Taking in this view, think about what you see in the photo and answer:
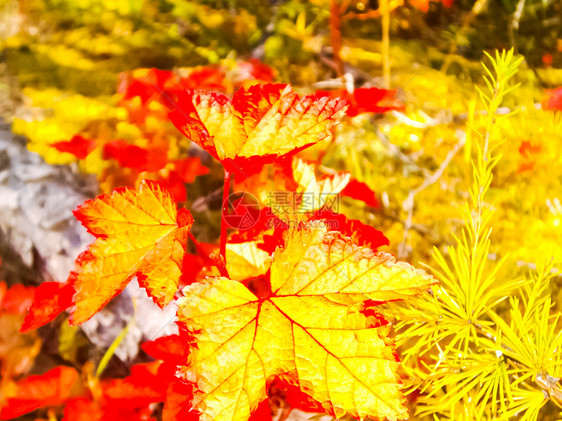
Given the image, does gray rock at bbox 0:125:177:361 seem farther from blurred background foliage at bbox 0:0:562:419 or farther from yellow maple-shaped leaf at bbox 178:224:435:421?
yellow maple-shaped leaf at bbox 178:224:435:421

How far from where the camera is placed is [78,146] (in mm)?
750

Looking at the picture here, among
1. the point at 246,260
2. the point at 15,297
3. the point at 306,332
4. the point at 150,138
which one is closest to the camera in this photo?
the point at 306,332

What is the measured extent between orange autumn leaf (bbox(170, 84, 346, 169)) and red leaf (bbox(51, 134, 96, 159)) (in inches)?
14.2

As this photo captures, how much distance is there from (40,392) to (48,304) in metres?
0.14

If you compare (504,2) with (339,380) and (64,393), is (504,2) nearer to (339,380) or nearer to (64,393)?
(339,380)

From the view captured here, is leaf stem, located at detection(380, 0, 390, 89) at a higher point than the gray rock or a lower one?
higher

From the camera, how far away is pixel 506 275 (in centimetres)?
65

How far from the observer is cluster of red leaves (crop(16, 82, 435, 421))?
0.37 m

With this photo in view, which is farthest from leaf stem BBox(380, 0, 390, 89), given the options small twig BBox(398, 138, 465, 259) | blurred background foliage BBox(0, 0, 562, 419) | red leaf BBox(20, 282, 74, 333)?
red leaf BBox(20, 282, 74, 333)

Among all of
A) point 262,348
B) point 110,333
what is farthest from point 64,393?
point 262,348

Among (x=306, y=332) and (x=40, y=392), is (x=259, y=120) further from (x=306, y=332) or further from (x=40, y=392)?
(x=40, y=392)

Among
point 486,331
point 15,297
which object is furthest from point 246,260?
point 15,297

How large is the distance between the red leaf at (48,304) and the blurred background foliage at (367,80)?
188mm

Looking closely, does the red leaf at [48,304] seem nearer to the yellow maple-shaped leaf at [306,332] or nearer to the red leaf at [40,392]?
the red leaf at [40,392]
